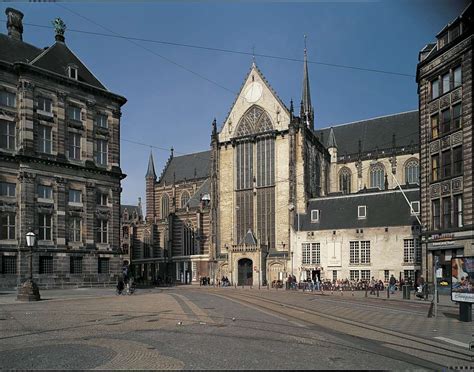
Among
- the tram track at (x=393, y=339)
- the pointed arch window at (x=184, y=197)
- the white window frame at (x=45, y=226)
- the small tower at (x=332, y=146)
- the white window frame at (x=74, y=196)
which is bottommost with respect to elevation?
the tram track at (x=393, y=339)

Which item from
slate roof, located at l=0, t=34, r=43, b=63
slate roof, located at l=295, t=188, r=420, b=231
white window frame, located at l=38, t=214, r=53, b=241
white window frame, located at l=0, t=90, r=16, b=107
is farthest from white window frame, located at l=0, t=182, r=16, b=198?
slate roof, located at l=295, t=188, r=420, b=231

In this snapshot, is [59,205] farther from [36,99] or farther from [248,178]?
[248,178]

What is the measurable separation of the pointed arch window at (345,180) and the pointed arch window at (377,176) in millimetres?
3344

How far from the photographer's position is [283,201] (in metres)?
62.9

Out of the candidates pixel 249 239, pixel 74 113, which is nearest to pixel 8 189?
pixel 74 113

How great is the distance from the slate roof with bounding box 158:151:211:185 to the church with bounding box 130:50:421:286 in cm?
484

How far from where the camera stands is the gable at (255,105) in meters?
65.4

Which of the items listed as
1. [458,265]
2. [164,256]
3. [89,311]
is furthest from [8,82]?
[164,256]

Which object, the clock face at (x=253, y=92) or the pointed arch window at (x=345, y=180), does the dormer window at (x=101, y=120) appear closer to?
the clock face at (x=253, y=92)

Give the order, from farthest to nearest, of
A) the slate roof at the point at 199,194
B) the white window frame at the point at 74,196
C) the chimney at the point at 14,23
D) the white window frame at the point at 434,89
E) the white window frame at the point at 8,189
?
1. the slate roof at the point at 199,194
2. the chimney at the point at 14,23
3. the white window frame at the point at 74,196
4. the white window frame at the point at 8,189
5. the white window frame at the point at 434,89

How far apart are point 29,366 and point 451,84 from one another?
30.4m

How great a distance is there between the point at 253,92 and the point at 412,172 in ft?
83.5

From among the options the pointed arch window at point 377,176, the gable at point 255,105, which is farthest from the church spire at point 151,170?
the pointed arch window at point 377,176

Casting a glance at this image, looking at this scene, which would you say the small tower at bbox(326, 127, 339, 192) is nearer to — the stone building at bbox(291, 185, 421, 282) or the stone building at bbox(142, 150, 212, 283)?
the stone building at bbox(291, 185, 421, 282)
